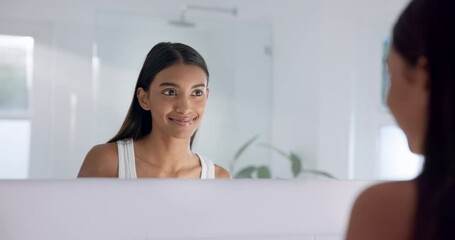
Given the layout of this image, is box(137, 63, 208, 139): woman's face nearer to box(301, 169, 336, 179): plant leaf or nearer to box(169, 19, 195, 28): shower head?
box(169, 19, 195, 28): shower head

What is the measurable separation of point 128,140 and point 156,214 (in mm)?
149

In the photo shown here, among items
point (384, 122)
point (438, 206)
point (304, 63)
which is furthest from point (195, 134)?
point (438, 206)

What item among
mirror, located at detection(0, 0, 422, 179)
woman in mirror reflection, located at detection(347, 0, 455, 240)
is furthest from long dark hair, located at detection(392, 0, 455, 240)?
mirror, located at detection(0, 0, 422, 179)

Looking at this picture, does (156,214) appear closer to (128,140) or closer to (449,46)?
(128,140)

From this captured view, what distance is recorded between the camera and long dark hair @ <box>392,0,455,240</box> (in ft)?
1.71

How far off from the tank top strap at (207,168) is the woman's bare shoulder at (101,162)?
0.15 m

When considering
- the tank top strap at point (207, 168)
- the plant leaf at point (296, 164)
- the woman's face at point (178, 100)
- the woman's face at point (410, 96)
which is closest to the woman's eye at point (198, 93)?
the woman's face at point (178, 100)

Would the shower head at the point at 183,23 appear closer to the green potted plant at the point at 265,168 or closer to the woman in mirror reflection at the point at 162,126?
the woman in mirror reflection at the point at 162,126

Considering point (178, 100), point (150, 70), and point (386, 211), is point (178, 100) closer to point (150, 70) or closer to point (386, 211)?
point (150, 70)

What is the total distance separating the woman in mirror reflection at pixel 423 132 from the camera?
1.72ft

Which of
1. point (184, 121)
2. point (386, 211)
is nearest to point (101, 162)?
point (184, 121)

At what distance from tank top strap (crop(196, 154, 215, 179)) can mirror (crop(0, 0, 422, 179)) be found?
2 centimetres

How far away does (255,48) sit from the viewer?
1.18 meters

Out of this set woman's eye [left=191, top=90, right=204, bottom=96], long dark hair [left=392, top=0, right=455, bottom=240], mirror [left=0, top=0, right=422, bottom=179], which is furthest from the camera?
woman's eye [left=191, top=90, right=204, bottom=96]
